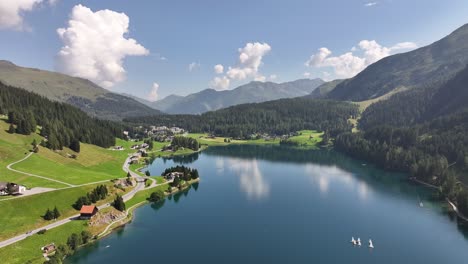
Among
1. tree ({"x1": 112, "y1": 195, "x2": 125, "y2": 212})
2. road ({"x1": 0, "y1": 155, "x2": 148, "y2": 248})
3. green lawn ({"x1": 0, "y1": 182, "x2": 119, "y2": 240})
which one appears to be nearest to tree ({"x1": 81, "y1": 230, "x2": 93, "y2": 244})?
road ({"x1": 0, "y1": 155, "x2": 148, "y2": 248})

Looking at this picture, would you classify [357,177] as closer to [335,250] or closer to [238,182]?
[238,182]

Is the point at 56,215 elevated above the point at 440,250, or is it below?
above

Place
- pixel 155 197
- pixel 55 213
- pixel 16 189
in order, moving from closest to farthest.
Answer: pixel 55 213 → pixel 16 189 → pixel 155 197

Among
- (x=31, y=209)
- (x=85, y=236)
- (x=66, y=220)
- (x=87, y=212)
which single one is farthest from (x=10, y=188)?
(x=85, y=236)

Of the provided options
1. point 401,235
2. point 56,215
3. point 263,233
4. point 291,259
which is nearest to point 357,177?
point 401,235

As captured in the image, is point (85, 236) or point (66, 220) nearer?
point (85, 236)

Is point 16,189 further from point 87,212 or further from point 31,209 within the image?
point 87,212

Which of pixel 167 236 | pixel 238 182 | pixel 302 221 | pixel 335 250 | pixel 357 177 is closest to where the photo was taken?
pixel 335 250

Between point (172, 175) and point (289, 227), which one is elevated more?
point (172, 175)
